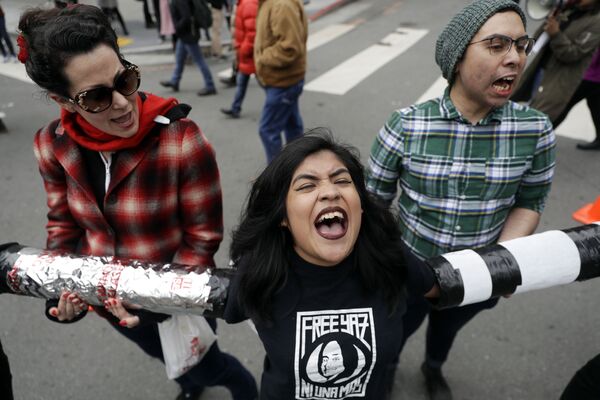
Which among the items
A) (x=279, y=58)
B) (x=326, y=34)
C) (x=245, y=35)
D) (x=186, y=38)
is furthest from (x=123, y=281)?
(x=326, y=34)

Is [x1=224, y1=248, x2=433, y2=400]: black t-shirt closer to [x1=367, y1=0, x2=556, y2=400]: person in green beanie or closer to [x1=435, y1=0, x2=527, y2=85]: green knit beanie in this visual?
[x1=367, y1=0, x2=556, y2=400]: person in green beanie

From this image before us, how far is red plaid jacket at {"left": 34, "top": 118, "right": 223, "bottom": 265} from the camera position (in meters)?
1.57

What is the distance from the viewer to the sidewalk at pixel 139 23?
9.18 metres

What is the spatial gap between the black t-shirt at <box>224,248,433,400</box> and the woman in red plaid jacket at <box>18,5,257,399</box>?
1.43ft

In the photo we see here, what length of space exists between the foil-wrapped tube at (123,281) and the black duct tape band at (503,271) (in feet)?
2.93

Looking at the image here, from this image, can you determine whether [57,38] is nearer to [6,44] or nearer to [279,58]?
[279,58]

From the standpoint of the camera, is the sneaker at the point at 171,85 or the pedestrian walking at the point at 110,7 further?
the pedestrian walking at the point at 110,7

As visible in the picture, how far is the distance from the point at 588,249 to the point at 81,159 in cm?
179

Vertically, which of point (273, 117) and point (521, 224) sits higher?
point (521, 224)

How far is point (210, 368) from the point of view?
212 cm

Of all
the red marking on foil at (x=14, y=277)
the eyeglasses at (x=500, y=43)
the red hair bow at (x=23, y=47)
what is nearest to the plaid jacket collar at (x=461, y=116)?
the eyeglasses at (x=500, y=43)

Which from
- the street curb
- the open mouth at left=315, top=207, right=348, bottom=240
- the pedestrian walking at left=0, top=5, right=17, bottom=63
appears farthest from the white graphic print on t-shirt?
the street curb

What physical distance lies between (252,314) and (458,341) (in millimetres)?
1944

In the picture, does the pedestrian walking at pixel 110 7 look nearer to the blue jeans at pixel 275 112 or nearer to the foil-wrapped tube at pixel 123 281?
the blue jeans at pixel 275 112
